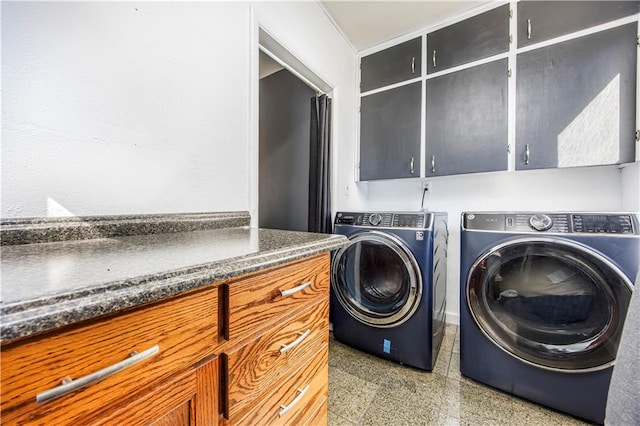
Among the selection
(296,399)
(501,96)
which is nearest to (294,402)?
(296,399)

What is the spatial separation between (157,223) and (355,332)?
1.41 meters

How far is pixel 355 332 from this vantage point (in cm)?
175

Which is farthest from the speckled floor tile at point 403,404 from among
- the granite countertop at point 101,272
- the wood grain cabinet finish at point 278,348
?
the granite countertop at point 101,272

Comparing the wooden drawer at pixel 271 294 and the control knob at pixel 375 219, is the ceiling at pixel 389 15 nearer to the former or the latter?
the control knob at pixel 375 219

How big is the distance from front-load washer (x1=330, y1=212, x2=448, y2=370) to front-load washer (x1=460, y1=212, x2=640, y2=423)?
194 mm

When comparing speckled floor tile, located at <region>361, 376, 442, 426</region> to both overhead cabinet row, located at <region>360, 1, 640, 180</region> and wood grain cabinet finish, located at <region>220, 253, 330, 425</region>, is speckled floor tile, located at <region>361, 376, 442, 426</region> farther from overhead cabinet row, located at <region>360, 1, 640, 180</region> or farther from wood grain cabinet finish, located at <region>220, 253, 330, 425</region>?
overhead cabinet row, located at <region>360, 1, 640, 180</region>

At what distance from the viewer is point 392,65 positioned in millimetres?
2188

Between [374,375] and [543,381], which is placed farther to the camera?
[374,375]

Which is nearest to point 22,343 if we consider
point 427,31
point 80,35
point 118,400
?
point 118,400

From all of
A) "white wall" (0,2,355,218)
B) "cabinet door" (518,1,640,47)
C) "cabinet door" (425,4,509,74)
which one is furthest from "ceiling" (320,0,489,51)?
"white wall" (0,2,355,218)

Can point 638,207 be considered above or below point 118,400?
above

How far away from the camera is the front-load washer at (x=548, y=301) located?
1101mm

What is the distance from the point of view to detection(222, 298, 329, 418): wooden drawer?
525 millimetres

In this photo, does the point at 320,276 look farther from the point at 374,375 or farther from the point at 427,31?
the point at 427,31
